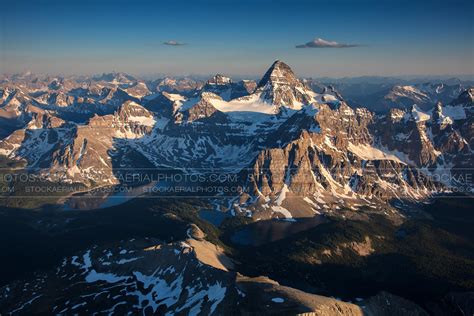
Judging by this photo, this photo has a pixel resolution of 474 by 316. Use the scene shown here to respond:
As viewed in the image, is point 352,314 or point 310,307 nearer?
point 310,307

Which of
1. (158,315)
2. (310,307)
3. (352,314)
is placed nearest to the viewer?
(310,307)

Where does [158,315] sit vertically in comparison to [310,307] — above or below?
below

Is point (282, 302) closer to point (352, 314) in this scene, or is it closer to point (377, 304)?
point (352, 314)

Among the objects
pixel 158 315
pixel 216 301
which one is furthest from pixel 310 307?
pixel 158 315

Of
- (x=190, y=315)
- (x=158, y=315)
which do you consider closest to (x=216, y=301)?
(x=190, y=315)

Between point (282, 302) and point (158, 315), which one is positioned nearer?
point (282, 302)

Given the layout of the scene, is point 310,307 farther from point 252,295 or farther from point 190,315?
point 190,315

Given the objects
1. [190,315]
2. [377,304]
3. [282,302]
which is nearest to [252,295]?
[282,302]

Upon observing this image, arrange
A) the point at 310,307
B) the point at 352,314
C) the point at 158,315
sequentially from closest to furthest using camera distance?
the point at 310,307 → the point at 352,314 → the point at 158,315

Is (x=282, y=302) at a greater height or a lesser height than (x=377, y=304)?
greater
